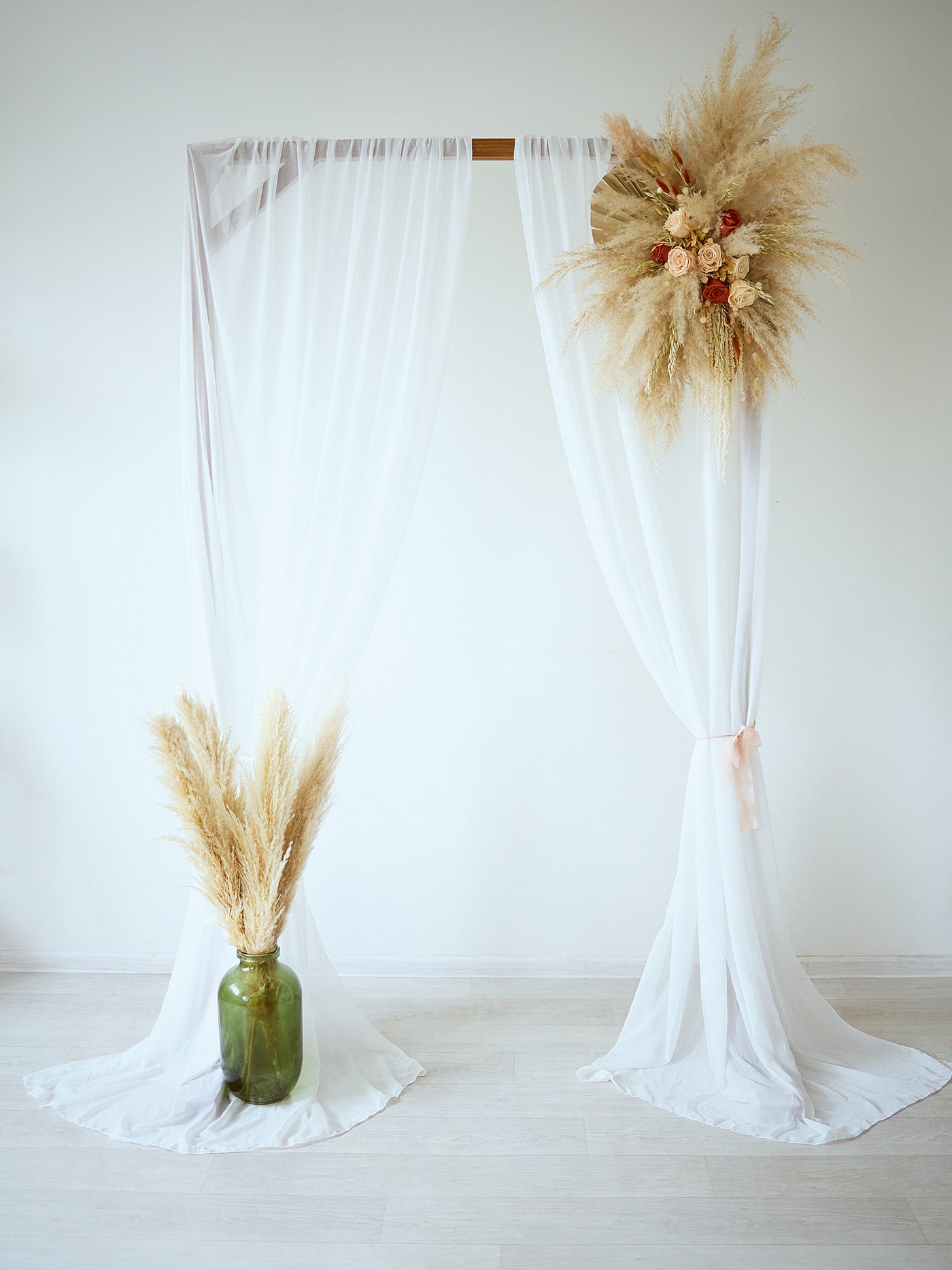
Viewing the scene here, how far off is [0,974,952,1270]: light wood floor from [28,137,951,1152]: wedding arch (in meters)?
0.13

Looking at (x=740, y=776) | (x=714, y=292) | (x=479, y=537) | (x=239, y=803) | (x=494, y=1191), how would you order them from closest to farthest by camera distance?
1. (x=494, y=1191)
2. (x=714, y=292)
3. (x=239, y=803)
4. (x=740, y=776)
5. (x=479, y=537)

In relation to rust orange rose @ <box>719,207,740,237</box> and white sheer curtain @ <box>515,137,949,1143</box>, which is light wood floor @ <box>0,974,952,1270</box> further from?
rust orange rose @ <box>719,207,740,237</box>

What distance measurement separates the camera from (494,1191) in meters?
1.89

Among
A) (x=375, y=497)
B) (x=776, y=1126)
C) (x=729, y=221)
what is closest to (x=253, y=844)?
(x=375, y=497)

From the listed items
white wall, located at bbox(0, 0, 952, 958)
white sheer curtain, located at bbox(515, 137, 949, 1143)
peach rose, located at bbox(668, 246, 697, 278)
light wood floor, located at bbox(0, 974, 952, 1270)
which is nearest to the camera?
light wood floor, located at bbox(0, 974, 952, 1270)

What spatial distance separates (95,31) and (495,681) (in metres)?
2.18

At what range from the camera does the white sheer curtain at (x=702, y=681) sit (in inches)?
85.7

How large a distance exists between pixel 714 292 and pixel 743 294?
2.6 inches

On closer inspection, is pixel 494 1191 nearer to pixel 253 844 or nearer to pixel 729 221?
pixel 253 844

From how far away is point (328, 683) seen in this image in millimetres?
2258

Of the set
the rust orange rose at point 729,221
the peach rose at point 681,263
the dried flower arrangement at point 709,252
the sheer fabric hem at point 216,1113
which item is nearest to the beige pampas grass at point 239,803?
the sheer fabric hem at point 216,1113

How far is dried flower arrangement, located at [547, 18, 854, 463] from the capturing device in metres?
1.97

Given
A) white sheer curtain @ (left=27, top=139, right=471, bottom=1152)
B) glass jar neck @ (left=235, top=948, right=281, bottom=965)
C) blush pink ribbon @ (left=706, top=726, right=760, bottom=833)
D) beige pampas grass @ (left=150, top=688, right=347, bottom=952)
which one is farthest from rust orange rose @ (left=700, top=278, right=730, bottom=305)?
glass jar neck @ (left=235, top=948, right=281, bottom=965)

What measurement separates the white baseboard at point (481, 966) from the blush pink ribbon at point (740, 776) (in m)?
0.83
